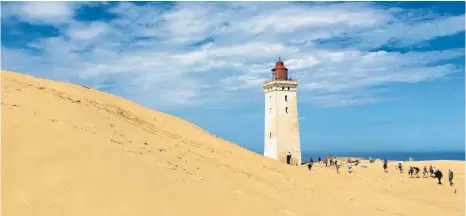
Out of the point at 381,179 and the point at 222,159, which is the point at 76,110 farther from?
the point at 381,179

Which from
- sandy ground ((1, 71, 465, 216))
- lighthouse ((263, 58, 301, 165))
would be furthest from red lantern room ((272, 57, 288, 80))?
sandy ground ((1, 71, 465, 216))

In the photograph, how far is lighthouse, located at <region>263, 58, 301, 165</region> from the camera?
2046 inches

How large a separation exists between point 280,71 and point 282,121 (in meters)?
6.76

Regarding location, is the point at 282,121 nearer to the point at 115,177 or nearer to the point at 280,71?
the point at 280,71

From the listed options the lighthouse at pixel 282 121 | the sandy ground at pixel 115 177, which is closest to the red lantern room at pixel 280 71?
the lighthouse at pixel 282 121

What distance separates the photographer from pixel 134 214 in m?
9.26

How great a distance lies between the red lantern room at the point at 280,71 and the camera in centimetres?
5447

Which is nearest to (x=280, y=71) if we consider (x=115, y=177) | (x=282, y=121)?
(x=282, y=121)

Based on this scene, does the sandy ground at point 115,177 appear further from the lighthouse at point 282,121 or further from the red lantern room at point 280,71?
the red lantern room at point 280,71

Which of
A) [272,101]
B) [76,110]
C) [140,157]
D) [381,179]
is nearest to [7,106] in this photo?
[76,110]

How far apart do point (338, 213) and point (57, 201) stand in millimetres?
8721

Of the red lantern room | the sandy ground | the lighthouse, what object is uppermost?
the red lantern room

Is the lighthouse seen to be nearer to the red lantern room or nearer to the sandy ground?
the red lantern room

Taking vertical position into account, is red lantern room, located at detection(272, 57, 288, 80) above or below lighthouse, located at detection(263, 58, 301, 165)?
above
